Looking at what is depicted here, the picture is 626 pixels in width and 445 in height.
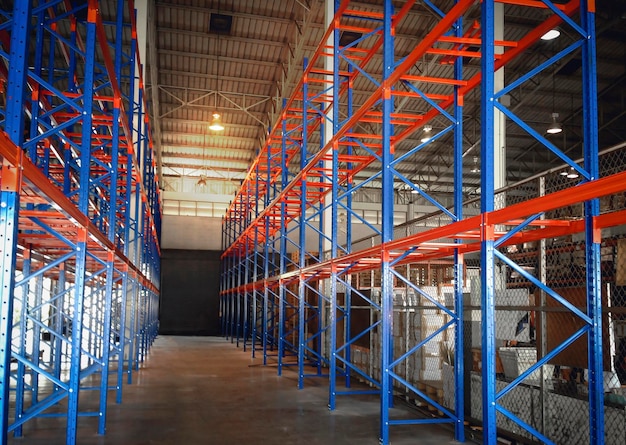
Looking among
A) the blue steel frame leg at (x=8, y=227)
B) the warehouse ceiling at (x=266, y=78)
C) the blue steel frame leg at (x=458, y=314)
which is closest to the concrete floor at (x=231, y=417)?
the blue steel frame leg at (x=458, y=314)

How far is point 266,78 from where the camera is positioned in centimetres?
2894

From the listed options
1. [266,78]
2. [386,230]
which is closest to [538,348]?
[386,230]

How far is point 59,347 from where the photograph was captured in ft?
34.0

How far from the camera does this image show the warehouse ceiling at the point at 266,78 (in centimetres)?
2364

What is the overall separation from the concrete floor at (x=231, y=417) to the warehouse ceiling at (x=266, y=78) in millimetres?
10804

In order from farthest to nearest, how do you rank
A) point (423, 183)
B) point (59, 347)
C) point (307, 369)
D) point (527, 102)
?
1. point (423, 183)
2. point (527, 102)
3. point (307, 369)
4. point (59, 347)

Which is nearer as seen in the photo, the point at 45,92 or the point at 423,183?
the point at 45,92

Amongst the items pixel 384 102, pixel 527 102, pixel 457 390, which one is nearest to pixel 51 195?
pixel 384 102

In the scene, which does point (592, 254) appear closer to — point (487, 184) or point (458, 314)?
point (487, 184)

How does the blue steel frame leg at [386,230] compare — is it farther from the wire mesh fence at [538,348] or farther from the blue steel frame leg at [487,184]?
the blue steel frame leg at [487,184]

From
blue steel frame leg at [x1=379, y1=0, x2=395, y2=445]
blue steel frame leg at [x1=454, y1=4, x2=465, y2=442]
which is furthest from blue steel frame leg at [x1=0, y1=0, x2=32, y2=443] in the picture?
blue steel frame leg at [x1=454, y1=4, x2=465, y2=442]

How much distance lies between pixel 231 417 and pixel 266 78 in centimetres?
2118

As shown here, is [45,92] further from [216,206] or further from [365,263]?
[216,206]

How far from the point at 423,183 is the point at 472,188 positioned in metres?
4.55
